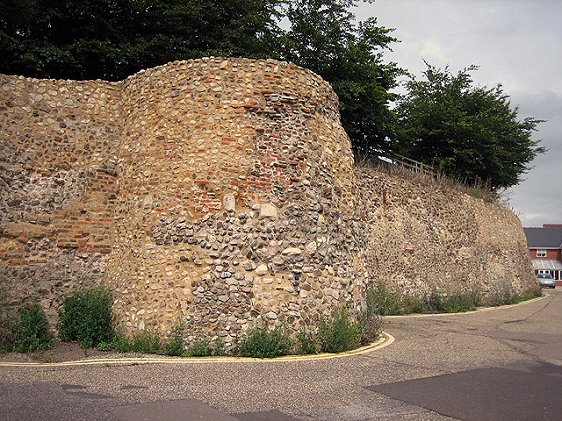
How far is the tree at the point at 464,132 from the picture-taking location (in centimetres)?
3144

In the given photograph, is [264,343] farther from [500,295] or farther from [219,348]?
[500,295]

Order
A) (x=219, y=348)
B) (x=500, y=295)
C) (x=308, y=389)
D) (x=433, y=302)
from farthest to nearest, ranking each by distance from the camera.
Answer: (x=500, y=295), (x=433, y=302), (x=219, y=348), (x=308, y=389)

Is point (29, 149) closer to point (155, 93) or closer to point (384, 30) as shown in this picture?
point (155, 93)

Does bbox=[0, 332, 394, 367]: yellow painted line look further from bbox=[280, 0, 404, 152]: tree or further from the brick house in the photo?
the brick house

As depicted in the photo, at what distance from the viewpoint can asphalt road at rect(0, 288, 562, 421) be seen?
6312 mm

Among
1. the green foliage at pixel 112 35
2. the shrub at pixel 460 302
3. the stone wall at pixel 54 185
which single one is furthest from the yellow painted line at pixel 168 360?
the shrub at pixel 460 302

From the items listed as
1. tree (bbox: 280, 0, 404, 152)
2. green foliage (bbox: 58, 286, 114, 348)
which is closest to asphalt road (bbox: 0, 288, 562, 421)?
green foliage (bbox: 58, 286, 114, 348)

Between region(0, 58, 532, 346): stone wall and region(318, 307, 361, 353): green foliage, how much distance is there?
Result: 0.28 metres

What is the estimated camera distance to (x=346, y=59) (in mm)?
23859

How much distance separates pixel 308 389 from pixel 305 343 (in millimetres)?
2799

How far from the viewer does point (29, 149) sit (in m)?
11.7

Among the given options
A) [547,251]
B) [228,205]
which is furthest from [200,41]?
[547,251]

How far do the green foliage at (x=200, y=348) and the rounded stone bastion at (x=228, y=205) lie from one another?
24 cm

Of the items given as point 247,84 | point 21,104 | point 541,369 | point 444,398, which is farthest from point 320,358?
point 21,104
